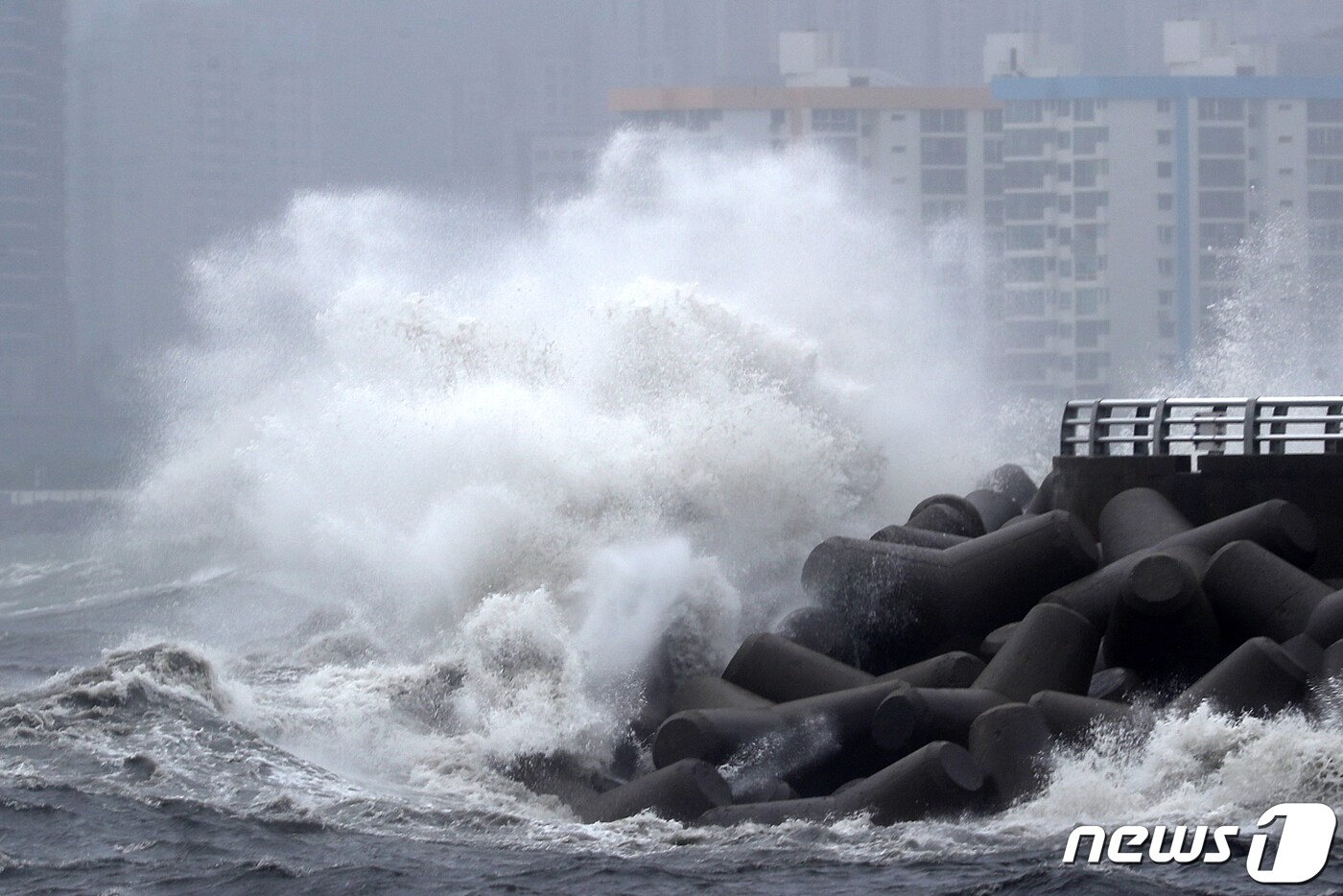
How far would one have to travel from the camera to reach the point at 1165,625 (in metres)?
13.1

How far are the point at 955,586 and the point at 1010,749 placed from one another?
3240mm

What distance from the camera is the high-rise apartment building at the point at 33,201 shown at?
95.5 metres

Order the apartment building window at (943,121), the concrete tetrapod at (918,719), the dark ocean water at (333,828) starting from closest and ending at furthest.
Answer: the dark ocean water at (333,828), the concrete tetrapod at (918,719), the apartment building window at (943,121)

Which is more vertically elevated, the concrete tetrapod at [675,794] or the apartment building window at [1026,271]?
the concrete tetrapod at [675,794]

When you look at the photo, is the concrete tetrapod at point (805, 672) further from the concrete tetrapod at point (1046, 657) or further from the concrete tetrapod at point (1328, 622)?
the concrete tetrapod at point (1328, 622)

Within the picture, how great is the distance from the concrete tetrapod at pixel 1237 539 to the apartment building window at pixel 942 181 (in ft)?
267

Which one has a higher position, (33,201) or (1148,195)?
(33,201)

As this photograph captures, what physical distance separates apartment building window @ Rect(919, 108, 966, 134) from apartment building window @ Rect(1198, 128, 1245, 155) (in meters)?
14.0

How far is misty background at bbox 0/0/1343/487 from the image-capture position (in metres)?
99.1

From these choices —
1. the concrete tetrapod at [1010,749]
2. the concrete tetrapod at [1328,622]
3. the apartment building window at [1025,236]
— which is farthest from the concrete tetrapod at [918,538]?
the apartment building window at [1025,236]

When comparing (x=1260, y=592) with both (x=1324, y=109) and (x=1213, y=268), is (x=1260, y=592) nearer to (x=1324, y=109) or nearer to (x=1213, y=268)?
(x=1213, y=268)

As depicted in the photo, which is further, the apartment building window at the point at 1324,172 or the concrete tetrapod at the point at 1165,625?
the apartment building window at the point at 1324,172

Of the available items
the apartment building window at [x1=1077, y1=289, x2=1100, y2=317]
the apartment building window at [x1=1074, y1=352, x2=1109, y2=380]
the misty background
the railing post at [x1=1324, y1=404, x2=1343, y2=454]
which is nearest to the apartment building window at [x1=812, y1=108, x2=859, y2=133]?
the misty background

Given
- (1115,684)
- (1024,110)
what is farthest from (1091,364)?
(1115,684)
